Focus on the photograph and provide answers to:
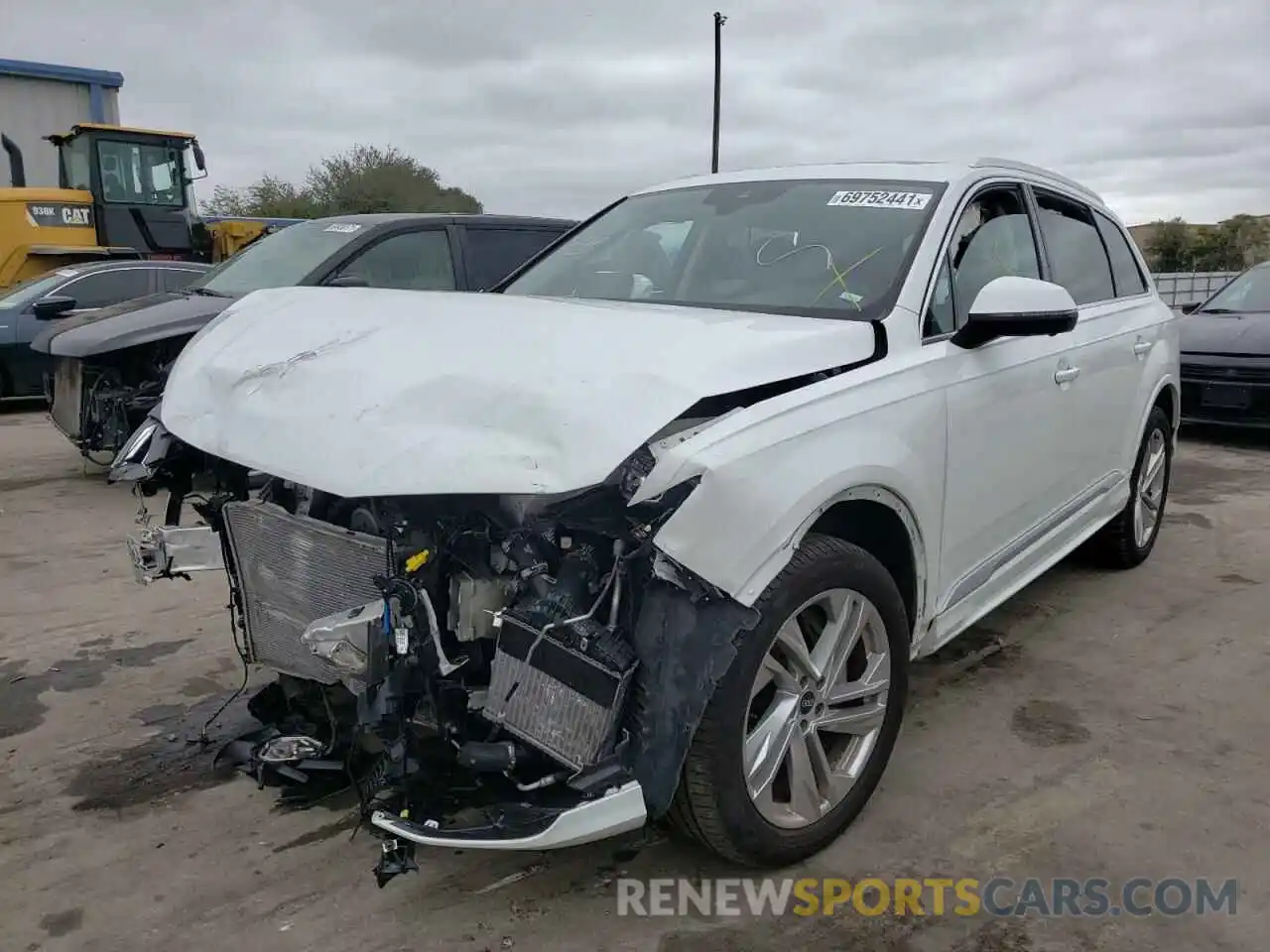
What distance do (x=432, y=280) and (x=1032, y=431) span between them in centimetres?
457

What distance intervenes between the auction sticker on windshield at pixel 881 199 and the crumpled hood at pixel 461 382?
74 centimetres

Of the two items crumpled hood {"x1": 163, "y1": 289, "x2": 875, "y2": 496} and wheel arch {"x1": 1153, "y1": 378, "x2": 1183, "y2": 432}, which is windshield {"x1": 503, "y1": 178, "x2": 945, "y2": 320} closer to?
crumpled hood {"x1": 163, "y1": 289, "x2": 875, "y2": 496}

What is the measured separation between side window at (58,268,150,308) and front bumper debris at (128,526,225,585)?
7.70 m

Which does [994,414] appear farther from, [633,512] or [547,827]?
[547,827]

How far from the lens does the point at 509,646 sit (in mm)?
2279

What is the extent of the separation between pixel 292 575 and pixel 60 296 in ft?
28.2

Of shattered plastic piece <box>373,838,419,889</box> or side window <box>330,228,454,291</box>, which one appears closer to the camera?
shattered plastic piece <box>373,838,419,889</box>

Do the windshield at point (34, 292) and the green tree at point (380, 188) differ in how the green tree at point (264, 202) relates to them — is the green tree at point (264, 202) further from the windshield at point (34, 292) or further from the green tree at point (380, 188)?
the windshield at point (34, 292)

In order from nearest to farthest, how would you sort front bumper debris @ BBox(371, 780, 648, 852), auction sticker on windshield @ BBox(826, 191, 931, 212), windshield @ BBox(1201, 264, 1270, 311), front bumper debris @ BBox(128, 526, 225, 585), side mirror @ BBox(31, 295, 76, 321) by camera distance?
front bumper debris @ BBox(371, 780, 648, 852)
front bumper debris @ BBox(128, 526, 225, 585)
auction sticker on windshield @ BBox(826, 191, 931, 212)
side mirror @ BBox(31, 295, 76, 321)
windshield @ BBox(1201, 264, 1270, 311)

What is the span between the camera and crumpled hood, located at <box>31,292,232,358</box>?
6.31 metres

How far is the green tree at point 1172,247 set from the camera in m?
38.5

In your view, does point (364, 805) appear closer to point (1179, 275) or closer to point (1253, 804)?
point (1253, 804)

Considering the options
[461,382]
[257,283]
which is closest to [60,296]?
[257,283]

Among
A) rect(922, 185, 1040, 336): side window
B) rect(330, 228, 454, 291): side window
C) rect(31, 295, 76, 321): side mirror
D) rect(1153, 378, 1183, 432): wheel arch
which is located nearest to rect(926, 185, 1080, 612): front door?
rect(922, 185, 1040, 336): side window
